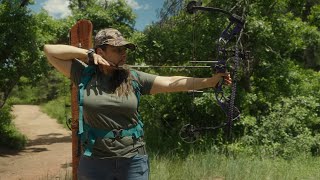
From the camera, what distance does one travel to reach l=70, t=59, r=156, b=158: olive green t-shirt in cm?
253

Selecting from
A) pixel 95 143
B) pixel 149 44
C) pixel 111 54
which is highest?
pixel 149 44

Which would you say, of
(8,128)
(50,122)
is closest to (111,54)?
(8,128)

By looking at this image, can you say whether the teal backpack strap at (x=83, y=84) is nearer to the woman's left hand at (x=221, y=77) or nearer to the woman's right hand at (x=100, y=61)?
the woman's right hand at (x=100, y=61)

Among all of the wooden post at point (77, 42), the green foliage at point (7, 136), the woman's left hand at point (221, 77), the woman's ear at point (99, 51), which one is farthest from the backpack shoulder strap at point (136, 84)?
the green foliage at point (7, 136)

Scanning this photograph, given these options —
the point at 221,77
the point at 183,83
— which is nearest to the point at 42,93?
the point at 183,83

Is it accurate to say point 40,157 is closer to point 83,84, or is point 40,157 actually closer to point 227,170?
point 227,170

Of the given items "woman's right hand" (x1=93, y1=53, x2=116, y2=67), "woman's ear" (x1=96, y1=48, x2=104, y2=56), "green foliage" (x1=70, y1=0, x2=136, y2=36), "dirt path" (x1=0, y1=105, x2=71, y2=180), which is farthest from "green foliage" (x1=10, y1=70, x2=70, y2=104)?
"woman's right hand" (x1=93, y1=53, x2=116, y2=67)

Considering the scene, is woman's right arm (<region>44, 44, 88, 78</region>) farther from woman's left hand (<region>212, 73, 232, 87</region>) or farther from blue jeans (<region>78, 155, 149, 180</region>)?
woman's left hand (<region>212, 73, 232, 87</region>)

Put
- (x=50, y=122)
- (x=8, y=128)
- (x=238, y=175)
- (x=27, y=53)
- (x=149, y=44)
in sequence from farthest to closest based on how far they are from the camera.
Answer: (x=50, y=122)
(x=8, y=128)
(x=27, y=53)
(x=149, y=44)
(x=238, y=175)

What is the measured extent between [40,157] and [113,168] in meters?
9.20

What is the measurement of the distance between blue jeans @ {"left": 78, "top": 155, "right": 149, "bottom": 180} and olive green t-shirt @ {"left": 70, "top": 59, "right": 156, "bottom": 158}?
0.04 metres

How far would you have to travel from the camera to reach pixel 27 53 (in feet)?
35.8

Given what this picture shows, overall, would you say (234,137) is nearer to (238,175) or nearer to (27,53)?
(238,175)

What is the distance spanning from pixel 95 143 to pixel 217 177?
350 cm
